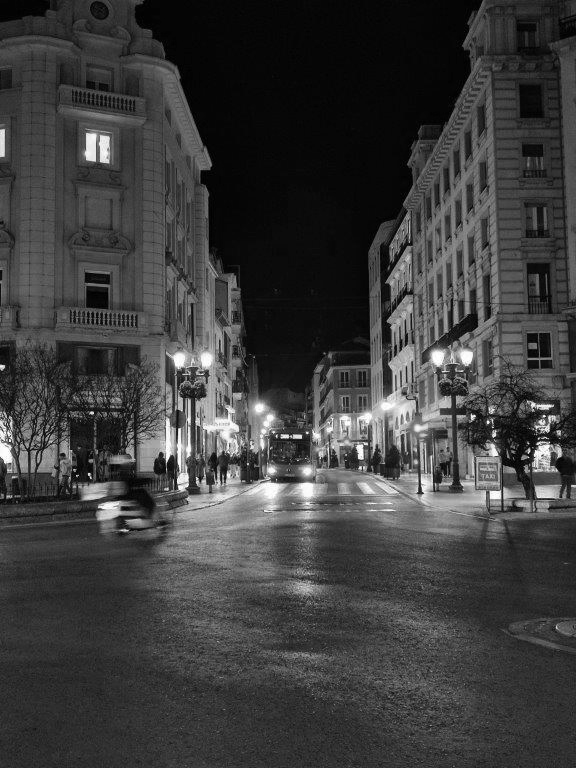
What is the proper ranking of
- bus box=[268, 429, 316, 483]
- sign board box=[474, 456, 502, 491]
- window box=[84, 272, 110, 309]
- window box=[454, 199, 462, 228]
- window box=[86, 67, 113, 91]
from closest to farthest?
sign board box=[474, 456, 502, 491] → window box=[84, 272, 110, 309] → window box=[86, 67, 113, 91] → window box=[454, 199, 462, 228] → bus box=[268, 429, 316, 483]

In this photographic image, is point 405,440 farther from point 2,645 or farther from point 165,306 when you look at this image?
point 2,645

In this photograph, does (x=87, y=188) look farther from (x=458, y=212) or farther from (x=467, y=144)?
(x=458, y=212)

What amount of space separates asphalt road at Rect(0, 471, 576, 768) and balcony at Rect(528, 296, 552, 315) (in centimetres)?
2738

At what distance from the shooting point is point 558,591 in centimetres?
962

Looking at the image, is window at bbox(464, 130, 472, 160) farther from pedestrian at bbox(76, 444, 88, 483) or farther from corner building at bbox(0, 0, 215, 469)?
pedestrian at bbox(76, 444, 88, 483)

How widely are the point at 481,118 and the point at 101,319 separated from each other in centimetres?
2189

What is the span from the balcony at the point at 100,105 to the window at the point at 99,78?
760mm

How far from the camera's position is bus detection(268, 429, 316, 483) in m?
50.0

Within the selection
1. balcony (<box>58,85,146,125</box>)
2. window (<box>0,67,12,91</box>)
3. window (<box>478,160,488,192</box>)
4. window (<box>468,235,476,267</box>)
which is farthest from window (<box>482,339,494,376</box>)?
window (<box>0,67,12,91</box>)

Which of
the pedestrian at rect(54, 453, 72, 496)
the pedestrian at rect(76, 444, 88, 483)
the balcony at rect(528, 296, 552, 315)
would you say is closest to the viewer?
the pedestrian at rect(54, 453, 72, 496)

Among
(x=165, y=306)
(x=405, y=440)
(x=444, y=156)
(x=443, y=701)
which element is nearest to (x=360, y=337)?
(x=405, y=440)

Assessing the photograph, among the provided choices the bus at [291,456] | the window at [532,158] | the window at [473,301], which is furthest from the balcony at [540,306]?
the bus at [291,456]

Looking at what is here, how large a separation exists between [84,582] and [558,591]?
5818 millimetres

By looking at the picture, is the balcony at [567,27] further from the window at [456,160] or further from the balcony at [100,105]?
the balcony at [100,105]
